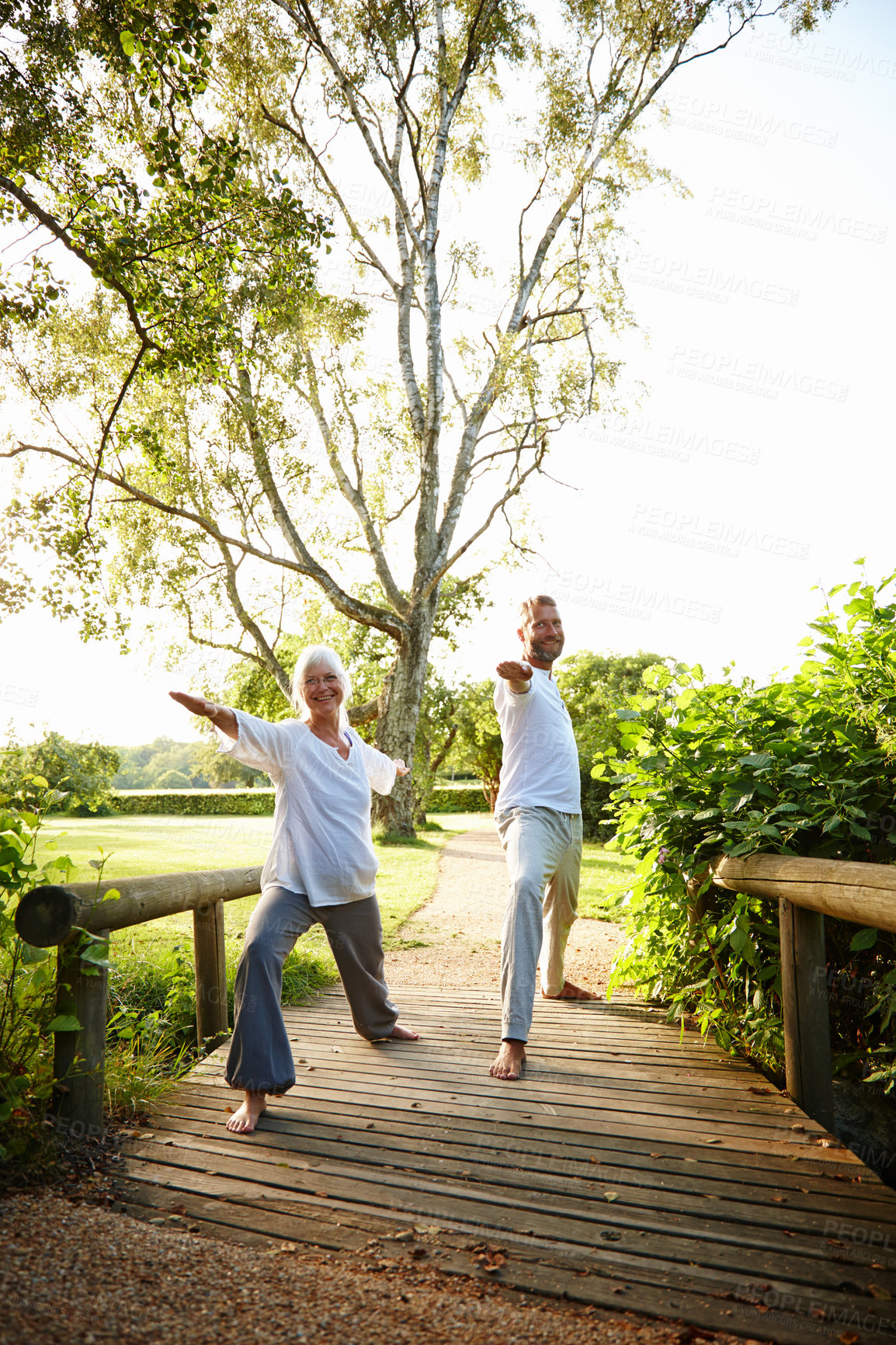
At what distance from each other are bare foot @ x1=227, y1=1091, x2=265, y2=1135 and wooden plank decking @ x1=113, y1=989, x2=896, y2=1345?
0.13 ft

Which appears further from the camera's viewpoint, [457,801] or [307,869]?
[457,801]

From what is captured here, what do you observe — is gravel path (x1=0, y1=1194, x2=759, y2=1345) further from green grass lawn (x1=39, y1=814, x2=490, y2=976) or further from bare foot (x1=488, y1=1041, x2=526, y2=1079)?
bare foot (x1=488, y1=1041, x2=526, y2=1079)

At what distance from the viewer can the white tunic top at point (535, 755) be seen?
3.92 m

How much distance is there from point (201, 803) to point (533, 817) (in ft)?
129

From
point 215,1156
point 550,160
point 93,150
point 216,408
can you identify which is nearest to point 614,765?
point 215,1156

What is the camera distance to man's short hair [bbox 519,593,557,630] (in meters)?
4.21

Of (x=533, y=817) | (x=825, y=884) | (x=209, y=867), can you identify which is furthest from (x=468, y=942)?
(x=209, y=867)

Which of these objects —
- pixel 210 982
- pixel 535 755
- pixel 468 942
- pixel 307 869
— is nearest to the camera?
pixel 307 869

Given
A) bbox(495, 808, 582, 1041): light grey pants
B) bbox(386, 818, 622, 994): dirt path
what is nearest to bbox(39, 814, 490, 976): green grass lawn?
bbox(386, 818, 622, 994): dirt path

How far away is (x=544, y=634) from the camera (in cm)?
419

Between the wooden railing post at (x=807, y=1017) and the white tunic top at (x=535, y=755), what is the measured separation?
1176 mm

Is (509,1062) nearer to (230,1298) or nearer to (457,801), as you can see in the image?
(230,1298)

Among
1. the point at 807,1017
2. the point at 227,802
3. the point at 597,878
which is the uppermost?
the point at 807,1017

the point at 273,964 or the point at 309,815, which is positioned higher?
the point at 309,815
